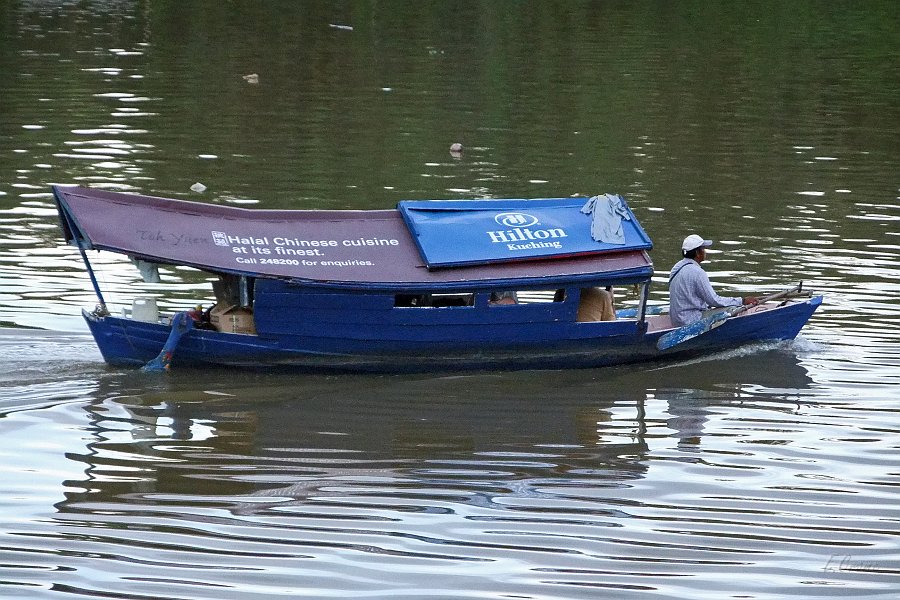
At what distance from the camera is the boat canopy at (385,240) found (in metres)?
12.3

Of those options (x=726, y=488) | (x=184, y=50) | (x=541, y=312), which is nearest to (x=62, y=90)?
(x=184, y=50)

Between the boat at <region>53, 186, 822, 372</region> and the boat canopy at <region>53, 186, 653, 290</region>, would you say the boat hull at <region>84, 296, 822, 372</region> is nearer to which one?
the boat at <region>53, 186, 822, 372</region>

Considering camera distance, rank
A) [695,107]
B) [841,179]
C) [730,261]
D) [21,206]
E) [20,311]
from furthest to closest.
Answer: [695,107] → [841,179] → [21,206] → [730,261] → [20,311]

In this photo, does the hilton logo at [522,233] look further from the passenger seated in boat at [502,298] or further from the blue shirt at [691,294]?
the blue shirt at [691,294]

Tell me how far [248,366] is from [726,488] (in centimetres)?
486

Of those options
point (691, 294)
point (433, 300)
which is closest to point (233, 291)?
point (433, 300)

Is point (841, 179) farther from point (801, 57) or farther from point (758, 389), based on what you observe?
point (801, 57)

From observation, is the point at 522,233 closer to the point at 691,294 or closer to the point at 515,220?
the point at 515,220

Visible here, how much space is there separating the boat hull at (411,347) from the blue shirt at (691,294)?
9.1 inches

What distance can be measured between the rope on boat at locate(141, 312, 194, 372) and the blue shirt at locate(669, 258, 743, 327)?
16.1 ft

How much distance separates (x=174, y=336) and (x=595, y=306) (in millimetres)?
4191

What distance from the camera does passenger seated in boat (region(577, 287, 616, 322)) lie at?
532 inches

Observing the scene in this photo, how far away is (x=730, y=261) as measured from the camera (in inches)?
682

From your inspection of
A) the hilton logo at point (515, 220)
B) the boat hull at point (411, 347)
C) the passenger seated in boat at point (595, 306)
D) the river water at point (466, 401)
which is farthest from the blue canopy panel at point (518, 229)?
the river water at point (466, 401)
